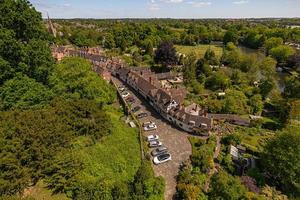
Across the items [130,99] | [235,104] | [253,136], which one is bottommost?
[253,136]

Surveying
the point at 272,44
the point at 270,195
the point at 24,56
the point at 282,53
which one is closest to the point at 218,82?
the point at 270,195

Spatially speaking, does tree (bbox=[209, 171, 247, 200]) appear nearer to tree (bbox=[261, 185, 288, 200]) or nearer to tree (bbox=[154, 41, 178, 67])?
tree (bbox=[261, 185, 288, 200])

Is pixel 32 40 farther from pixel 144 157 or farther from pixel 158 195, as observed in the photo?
pixel 158 195

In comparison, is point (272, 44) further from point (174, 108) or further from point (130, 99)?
point (130, 99)

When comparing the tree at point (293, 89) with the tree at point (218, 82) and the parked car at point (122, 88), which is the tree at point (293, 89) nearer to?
the tree at point (218, 82)

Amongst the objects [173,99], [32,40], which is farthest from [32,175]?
[173,99]

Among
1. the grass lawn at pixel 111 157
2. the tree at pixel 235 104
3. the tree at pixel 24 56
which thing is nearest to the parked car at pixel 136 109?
the grass lawn at pixel 111 157
